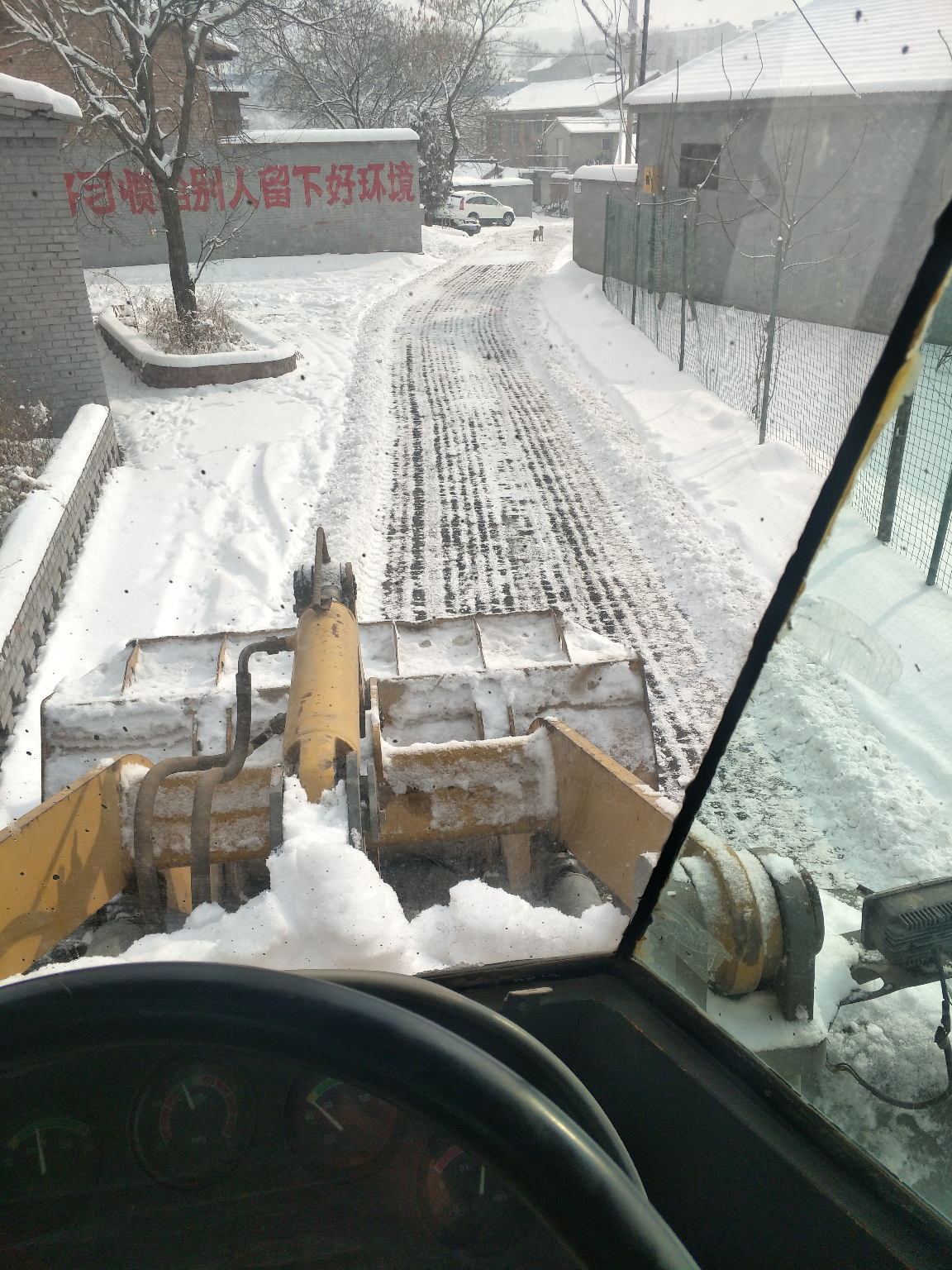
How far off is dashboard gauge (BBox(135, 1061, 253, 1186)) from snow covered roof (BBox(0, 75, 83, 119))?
9.20 m

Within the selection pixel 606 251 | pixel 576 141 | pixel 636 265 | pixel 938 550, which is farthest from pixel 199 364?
pixel 576 141

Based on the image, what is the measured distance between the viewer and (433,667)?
445cm

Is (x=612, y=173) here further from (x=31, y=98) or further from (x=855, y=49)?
(x=855, y=49)

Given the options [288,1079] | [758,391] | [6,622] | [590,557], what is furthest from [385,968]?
[758,391]

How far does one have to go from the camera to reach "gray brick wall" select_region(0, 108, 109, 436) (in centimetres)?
830

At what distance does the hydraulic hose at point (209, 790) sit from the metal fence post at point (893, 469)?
2.08 m

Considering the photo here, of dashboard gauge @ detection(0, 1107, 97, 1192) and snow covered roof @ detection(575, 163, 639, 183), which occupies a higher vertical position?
snow covered roof @ detection(575, 163, 639, 183)

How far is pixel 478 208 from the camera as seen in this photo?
3328 cm

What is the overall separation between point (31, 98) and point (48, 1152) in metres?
9.35

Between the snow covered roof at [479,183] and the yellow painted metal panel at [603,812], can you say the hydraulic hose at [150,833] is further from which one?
the snow covered roof at [479,183]

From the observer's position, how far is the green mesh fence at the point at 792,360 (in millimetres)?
999

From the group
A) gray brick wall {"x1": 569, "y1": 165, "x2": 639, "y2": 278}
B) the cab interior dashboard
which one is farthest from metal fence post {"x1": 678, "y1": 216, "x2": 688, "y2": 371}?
the cab interior dashboard

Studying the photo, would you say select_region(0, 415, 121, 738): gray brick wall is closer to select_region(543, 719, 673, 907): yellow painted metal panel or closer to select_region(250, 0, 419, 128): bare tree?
select_region(543, 719, 673, 907): yellow painted metal panel

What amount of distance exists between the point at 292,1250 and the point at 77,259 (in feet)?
30.9
